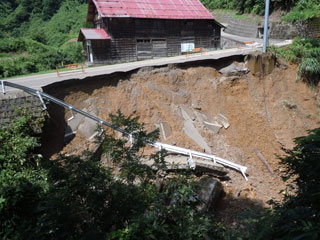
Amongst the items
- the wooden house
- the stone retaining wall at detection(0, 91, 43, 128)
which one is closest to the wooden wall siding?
the wooden house

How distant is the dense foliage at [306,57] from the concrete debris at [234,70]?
6.53 ft

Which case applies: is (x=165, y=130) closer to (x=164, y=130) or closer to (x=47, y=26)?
(x=164, y=130)

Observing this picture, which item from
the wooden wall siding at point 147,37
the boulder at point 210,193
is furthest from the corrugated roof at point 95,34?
the boulder at point 210,193

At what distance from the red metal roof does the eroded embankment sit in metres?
8.82

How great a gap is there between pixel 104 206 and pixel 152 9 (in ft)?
58.4

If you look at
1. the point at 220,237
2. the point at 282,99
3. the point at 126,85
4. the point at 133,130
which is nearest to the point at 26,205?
the point at 133,130

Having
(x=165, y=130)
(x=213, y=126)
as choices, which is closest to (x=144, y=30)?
(x=213, y=126)

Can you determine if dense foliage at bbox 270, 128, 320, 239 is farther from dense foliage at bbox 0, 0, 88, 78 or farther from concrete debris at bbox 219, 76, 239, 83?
dense foliage at bbox 0, 0, 88, 78

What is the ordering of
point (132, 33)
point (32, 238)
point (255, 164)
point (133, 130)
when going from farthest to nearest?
point (132, 33)
point (255, 164)
point (133, 130)
point (32, 238)

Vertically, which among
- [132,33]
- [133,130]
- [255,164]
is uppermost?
[132,33]

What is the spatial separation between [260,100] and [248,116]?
1.22m

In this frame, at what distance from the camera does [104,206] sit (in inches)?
144

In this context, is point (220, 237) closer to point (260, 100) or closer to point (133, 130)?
point (133, 130)

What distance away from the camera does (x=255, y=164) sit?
30.1 feet
